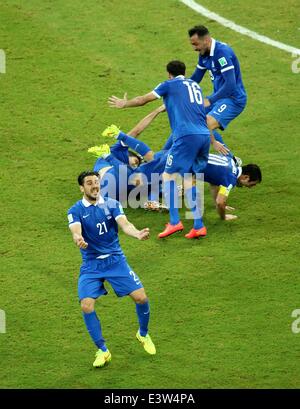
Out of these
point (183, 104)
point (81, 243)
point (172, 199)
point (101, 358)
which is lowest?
point (101, 358)

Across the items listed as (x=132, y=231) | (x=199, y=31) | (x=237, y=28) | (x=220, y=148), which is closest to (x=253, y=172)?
(x=220, y=148)

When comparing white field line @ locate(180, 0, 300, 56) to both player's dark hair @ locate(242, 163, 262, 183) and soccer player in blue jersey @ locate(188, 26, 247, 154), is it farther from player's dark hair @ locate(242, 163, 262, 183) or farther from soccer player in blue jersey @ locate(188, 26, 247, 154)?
player's dark hair @ locate(242, 163, 262, 183)

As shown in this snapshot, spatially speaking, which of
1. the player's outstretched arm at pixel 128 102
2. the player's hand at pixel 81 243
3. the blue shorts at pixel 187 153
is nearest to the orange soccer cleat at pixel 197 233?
the blue shorts at pixel 187 153

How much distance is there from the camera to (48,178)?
1661cm

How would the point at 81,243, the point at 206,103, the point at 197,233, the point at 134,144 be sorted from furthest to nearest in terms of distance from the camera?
1. the point at 206,103
2. the point at 134,144
3. the point at 197,233
4. the point at 81,243

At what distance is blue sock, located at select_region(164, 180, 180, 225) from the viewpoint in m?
14.9

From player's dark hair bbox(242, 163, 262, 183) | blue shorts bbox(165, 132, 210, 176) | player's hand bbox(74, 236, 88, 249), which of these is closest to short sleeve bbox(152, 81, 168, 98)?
blue shorts bbox(165, 132, 210, 176)

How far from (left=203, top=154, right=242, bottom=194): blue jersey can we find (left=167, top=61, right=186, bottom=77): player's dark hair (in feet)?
3.93

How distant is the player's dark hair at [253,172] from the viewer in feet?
50.4

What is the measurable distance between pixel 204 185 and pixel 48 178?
221 cm

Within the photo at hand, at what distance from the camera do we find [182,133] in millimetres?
14758

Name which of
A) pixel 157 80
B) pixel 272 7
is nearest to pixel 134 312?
pixel 157 80

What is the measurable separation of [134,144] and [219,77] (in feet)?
5.04
